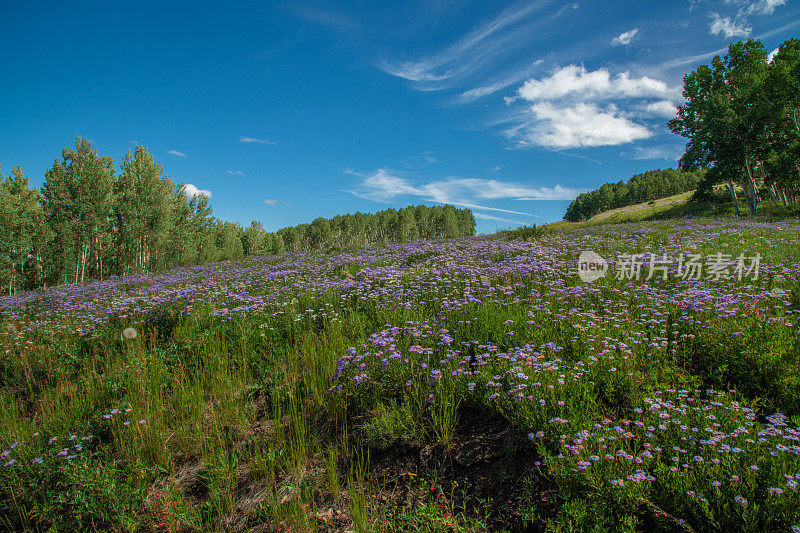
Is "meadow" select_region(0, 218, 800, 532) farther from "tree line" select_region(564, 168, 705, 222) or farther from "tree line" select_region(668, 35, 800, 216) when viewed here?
"tree line" select_region(564, 168, 705, 222)

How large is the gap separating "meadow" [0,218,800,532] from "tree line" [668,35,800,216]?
34338mm

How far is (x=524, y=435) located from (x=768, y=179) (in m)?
47.9

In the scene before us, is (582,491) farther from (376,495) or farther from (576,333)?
(576,333)

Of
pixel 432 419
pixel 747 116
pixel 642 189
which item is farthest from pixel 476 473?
pixel 642 189

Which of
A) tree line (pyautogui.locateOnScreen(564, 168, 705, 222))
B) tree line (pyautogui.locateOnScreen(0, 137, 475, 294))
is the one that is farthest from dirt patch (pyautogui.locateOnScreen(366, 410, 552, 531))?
tree line (pyautogui.locateOnScreen(564, 168, 705, 222))

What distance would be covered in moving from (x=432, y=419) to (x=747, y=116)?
142 ft

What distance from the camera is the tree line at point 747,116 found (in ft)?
91.9

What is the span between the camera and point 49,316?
26.7 feet

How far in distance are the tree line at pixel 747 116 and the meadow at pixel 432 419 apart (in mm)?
34338

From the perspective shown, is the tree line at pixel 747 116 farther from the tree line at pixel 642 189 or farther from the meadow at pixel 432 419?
the tree line at pixel 642 189

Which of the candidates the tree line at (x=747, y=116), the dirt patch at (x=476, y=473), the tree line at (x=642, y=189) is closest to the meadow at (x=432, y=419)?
the dirt patch at (x=476, y=473)

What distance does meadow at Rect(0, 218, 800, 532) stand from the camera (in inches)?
92.9

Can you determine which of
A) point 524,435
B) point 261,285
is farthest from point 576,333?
point 261,285

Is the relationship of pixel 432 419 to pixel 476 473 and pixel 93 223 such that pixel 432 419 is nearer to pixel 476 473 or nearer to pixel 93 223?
pixel 476 473
